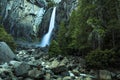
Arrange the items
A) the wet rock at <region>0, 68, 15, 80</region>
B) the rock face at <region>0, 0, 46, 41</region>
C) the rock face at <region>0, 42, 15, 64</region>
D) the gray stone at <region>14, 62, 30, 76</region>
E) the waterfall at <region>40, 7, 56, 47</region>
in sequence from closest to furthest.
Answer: the wet rock at <region>0, 68, 15, 80</region>
the gray stone at <region>14, 62, 30, 76</region>
the rock face at <region>0, 42, 15, 64</region>
the waterfall at <region>40, 7, 56, 47</region>
the rock face at <region>0, 0, 46, 41</region>

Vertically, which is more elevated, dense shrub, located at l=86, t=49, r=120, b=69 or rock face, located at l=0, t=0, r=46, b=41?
rock face, located at l=0, t=0, r=46, b=41

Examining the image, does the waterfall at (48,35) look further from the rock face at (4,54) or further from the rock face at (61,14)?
the rock face at (4,54)

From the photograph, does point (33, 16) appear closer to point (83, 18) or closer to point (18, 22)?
point (18, 22)

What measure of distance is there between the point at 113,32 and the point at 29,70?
11321mm

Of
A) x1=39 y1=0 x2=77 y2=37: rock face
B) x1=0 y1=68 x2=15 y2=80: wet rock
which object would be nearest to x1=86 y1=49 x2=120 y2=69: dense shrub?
x1=0 y1=68 x2=15 y2=80: wet rock

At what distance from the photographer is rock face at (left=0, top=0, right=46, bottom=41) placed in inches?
2736

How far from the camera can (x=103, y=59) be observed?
2475 centimetres

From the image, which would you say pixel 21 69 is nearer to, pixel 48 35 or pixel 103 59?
pixel 103 59

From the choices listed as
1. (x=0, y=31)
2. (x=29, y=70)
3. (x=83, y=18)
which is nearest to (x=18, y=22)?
(x=0, y=31)

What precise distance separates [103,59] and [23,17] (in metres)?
51.8

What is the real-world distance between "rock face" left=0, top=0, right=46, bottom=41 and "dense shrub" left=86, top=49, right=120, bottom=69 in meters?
43.6

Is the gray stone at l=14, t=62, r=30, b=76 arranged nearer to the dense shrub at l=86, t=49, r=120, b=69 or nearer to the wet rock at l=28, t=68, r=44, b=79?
the wet rock at l=28, t=68, r=44, b=79

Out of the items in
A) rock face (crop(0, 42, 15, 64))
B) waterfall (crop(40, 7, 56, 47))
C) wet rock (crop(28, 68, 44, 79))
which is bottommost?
wet rock (crop(28, 68, 44, 79))

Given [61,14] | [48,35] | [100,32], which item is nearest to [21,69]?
[100,32]
